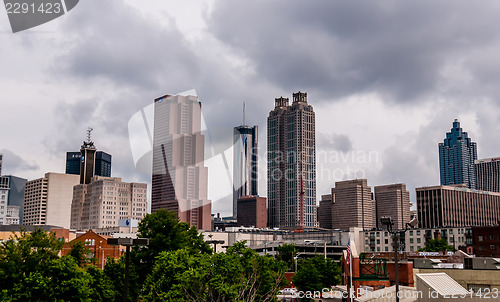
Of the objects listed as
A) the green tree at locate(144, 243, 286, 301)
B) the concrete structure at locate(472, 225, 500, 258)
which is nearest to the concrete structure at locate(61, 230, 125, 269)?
the green tree at locate(144, 243, 286, 301)

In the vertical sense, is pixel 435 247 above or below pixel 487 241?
below

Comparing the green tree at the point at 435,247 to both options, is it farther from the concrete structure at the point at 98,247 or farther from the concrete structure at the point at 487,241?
the concrete structure at the point at 98,247

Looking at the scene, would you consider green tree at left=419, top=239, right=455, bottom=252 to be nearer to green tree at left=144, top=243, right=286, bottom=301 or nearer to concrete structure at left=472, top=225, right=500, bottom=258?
concrete structure at left=472, top=225, right=500, bottom=258

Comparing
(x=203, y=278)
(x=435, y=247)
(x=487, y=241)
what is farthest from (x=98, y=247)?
(x=435, y=247)

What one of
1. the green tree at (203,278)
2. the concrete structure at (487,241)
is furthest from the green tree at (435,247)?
the green tree at (203,278)

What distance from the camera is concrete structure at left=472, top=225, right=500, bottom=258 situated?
112750 mm

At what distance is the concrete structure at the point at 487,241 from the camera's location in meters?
113

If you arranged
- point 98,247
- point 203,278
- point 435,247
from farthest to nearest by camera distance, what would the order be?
point 435,247, point 98,247, point 203,278

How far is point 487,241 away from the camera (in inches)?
4515

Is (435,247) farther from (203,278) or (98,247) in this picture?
(203,278)

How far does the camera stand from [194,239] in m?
69.1

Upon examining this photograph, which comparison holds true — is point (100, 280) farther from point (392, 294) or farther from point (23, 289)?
point (392, 294)

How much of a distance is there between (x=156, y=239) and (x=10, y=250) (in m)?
18.5

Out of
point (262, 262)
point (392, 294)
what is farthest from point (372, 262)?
point (392, 294)
